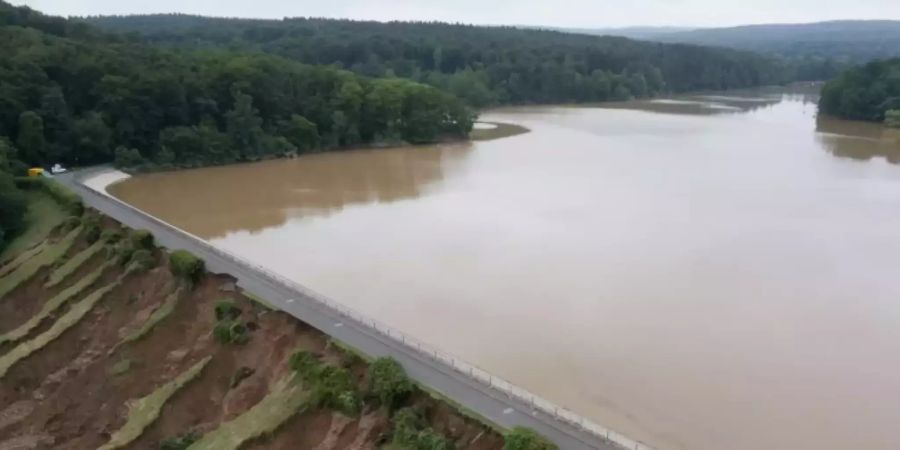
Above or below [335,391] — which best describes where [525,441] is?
above

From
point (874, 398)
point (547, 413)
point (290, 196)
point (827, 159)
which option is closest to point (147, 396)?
point (547, 413)

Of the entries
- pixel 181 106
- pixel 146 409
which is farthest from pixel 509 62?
pixel 146 409

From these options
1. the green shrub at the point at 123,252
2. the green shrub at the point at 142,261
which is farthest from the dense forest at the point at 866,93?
the green shrub at the point at 123,252

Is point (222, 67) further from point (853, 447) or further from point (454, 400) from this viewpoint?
point (853, 447)

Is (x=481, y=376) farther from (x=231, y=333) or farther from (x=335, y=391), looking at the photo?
(x=231, y=333)

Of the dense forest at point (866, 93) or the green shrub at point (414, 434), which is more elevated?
the dense forest at point (866, 93)

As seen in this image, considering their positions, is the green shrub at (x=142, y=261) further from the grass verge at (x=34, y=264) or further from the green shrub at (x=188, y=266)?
the grass verge at (x=34, y=264)

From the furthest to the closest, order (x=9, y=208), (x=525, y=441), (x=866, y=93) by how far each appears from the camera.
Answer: (x=866, y=93) → (x=9, y=208) → (x=525, y=441)
